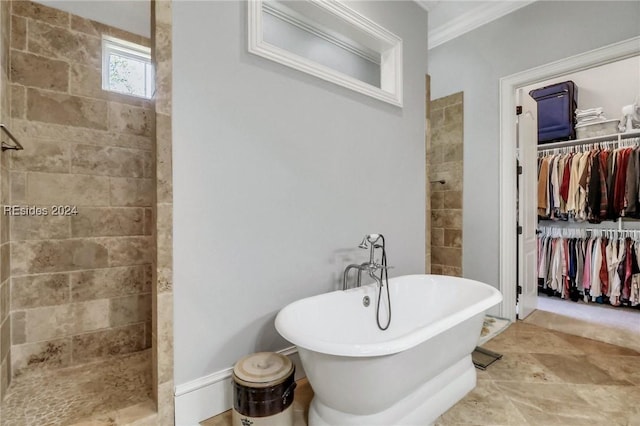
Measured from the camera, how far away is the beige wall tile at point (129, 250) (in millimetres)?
2254

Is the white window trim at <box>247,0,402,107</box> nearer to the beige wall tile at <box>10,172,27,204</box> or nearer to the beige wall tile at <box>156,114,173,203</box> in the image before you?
the beige wall tile at <box>156,114,173,203</box>

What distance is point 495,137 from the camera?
3.15 meters

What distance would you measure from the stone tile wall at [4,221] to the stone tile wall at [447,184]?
3.43 meters

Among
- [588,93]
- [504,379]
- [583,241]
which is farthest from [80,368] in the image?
[588,93]

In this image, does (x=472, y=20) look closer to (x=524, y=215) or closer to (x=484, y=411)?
(x=524, y=215)

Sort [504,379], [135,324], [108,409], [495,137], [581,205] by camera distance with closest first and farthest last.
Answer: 1. [108,409]
2. [504,379]
3. [135,324]
4. [495,137]
5. [581,205]

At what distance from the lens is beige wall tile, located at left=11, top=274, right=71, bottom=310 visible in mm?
1939

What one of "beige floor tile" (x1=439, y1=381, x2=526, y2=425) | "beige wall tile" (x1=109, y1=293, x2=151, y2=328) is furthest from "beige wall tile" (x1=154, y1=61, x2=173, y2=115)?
"beige floor tile" (x1=439, y1=381, x2=526, y2=425)

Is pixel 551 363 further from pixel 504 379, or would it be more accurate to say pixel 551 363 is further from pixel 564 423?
pixel 564 423

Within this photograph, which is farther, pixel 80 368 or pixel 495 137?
pixel 495 137

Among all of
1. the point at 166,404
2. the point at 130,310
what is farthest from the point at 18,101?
the point at 166,404

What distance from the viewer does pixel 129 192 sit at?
91.7 inches

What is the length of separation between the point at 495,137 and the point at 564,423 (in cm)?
245

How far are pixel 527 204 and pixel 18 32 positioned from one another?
4304mm
